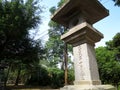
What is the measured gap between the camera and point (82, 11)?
16.5 feet

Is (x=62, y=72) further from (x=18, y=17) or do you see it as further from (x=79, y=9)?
(x=79, y=9)

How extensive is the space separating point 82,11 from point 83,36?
89 centimetres

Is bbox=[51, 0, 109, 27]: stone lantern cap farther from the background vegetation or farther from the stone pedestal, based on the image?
the background vegetation

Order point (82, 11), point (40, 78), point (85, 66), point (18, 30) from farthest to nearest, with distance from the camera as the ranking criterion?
point (40, 78)
point (18, 30)
point (82, 11)
point (85, 66)

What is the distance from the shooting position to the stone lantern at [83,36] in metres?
4.36

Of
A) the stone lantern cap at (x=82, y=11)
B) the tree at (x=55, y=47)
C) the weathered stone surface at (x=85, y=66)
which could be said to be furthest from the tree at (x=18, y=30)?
the weathered stone surface at (x=85, y=66)

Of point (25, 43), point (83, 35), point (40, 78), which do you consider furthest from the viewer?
point (40, 78)

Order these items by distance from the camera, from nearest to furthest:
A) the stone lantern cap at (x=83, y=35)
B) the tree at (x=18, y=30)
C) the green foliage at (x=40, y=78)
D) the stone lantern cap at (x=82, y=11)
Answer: the stone lantern cap at (x=83, y=35) < the stone lantern cap at (x=82, y=11) < the tree at (x=18, y=30) < the green foliage at (x=40, y=78)

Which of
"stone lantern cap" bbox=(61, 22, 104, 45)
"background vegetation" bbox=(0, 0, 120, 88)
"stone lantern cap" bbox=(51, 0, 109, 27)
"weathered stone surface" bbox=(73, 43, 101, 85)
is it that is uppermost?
"background vegetation" bbox=(0, 0, 120, 88)

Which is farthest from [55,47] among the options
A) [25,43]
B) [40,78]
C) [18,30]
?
[18,30]

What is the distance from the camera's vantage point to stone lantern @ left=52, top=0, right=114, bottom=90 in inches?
172

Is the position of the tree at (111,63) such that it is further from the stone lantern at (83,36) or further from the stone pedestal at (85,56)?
the stone pedestal at (85,56)

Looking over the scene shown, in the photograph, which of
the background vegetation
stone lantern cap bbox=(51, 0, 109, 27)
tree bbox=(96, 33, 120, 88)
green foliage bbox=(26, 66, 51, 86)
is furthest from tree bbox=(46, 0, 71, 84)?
stone lantern cap bbox=(51, 0, 109, 27)

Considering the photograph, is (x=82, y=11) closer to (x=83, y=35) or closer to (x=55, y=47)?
(x=83, y=35)
